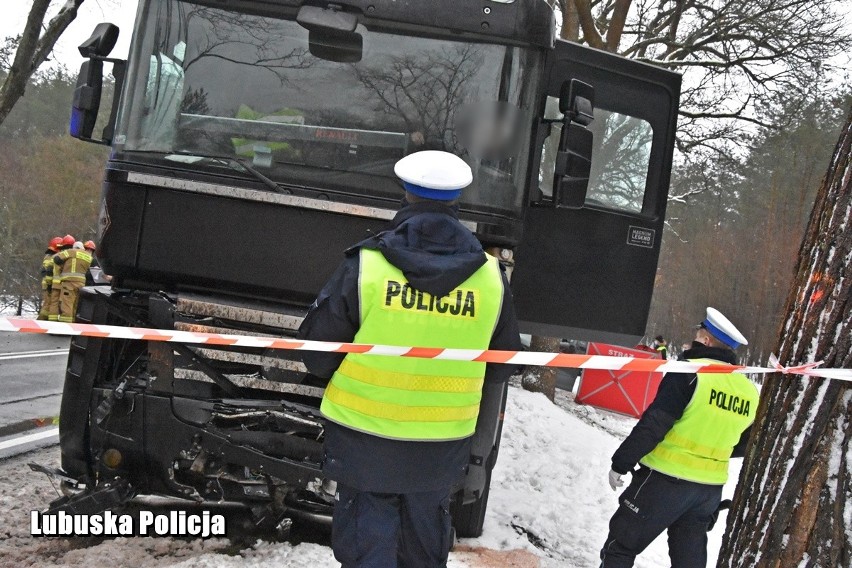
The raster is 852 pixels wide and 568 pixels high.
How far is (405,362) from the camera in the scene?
3.14 m

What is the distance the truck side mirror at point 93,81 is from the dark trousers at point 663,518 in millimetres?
3581

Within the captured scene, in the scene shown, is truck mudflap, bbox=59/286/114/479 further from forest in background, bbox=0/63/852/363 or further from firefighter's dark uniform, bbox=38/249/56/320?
forest in background, bbox=0/63/852/363

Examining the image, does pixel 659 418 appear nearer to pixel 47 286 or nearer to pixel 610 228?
pixel 610 228

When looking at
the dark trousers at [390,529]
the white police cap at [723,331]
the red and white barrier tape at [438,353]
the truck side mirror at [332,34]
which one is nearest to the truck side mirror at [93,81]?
the truck side mirror at [332,34]

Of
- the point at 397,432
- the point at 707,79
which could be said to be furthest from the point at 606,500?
the point at 707,79

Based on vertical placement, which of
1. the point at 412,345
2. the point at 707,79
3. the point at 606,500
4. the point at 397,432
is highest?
the point at 707,79

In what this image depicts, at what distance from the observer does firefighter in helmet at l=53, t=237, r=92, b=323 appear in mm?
15117

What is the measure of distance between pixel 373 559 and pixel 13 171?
31421mm

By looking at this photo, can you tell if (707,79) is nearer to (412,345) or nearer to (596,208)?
(596,208)

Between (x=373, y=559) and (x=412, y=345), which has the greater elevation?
(x=412, y=345)

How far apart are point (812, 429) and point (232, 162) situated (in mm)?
3203

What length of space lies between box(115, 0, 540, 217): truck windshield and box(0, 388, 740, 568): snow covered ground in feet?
7.10

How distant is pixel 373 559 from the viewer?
10.3 feet

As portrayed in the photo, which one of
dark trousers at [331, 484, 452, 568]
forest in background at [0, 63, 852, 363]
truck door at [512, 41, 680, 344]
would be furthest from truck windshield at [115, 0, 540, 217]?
forest in background at [0, 63, 852, 363]
